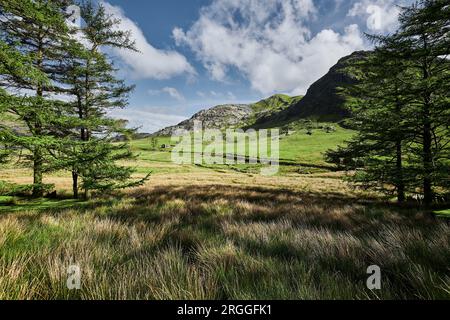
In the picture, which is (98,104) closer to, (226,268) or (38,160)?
(38,160)

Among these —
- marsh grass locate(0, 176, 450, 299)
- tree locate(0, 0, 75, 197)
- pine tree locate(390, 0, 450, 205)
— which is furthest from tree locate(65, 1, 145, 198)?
pine tree locate(390, 0, 450, 205)

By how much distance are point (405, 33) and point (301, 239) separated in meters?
12.0

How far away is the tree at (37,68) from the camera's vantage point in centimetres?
788

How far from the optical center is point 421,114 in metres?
9.64

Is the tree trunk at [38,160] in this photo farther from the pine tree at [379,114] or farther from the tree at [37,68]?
the pine tree at [379,114]

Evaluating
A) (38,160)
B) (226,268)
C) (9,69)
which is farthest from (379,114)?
(38,160)

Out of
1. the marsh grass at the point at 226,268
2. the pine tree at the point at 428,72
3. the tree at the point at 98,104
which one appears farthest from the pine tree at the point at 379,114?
the tree at the point at 98,104

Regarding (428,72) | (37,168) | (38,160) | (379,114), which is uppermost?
(428,72)

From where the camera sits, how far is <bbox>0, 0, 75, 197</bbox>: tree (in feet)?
25.9

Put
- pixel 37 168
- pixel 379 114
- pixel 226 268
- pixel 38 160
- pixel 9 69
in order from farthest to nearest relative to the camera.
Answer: pixel 379 114
pixel 37 168
pixel 38 160
pixel 9 69
pixel 226 268

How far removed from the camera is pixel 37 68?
905cm

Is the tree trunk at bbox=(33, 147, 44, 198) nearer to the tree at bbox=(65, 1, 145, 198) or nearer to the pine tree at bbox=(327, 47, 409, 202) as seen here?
the tree at bbox=(65, 1, 145, 198)

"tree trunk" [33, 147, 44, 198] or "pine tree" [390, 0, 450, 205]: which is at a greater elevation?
"pine tree" [390, 0, 450, 205]

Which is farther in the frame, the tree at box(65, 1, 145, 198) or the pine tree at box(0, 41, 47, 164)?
the tree at box(65, 1, 145, 198)
